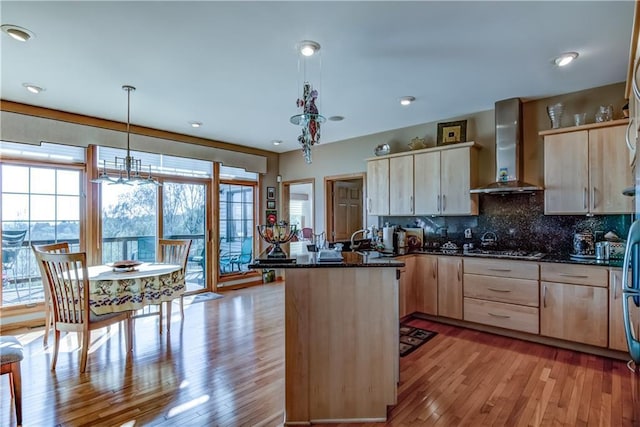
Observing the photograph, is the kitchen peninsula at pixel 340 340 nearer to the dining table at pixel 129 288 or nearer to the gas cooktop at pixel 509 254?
the dining table at pixel 129 288

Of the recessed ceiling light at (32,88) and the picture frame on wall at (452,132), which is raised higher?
the recessed ceiling light at (32,88)

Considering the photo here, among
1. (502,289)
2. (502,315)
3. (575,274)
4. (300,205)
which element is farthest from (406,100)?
(300,205)

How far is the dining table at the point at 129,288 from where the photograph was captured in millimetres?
2854

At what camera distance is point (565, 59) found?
2803 millimetres

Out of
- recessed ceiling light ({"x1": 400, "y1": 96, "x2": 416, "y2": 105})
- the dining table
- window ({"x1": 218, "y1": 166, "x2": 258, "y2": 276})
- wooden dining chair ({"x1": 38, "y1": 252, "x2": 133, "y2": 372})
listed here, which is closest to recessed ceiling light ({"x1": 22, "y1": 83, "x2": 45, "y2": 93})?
wooden dining chair ({"x1": 38, "y1": 252, "x2": 133, "y2": 372})

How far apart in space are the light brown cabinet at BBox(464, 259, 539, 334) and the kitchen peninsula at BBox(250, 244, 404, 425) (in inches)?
77.8

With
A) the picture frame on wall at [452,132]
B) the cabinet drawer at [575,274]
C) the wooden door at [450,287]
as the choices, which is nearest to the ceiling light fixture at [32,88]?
the picture frame on wall at [452,132]

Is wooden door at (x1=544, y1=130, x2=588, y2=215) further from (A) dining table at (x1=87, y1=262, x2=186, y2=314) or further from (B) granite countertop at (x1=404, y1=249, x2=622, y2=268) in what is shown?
(A) dining table at (x1=87, y1=262, x2=186, y2=314)

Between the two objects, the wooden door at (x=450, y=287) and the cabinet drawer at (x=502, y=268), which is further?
the wooden door at (x=450, y=287)

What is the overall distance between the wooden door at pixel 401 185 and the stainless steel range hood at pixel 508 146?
0.91 metres

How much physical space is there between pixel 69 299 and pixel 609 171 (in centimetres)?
499

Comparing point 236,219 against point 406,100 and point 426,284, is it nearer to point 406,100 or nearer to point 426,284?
point 426,284

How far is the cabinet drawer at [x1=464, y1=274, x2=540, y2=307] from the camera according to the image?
3.31 m

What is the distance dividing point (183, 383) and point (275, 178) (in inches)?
186
